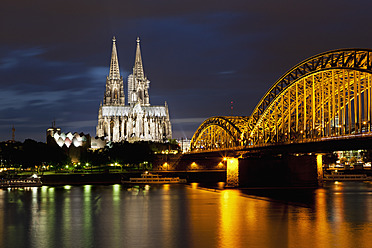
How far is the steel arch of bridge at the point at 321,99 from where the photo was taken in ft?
207

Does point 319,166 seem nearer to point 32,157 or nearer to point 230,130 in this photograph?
point 230,130

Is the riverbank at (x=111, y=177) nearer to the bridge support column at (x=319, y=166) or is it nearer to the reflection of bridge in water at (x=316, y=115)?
the reflection of bridge in water at (x=316, y=115)

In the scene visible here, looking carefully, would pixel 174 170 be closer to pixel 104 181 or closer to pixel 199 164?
pixel 199 164

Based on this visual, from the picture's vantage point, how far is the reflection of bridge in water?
62.6 meters

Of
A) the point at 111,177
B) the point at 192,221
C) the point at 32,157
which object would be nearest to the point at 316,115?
the point at 192,221

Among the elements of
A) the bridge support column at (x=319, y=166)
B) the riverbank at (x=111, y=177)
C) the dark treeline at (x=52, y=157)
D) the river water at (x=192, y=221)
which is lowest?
the river water at (x=192, y=221)

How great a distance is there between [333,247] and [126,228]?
60.5ft

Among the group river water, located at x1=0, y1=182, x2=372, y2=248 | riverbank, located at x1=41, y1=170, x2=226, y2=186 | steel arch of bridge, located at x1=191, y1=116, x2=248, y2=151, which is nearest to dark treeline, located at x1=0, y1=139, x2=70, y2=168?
riverbank, located at x1=41, y1=170, x2=226, y2=186

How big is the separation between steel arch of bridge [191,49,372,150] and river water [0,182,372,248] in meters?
8.13

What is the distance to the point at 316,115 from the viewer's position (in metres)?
82.6

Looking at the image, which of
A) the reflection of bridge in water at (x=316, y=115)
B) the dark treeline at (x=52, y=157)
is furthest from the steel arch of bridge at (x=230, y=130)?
the dark treeline at (x=52, y=157)

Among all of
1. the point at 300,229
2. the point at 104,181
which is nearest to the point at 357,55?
the point at 300,229

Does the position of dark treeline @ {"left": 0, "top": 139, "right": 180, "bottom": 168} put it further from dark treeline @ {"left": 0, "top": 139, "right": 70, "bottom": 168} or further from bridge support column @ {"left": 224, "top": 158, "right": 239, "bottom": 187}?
bridge support column @ {"left": 224, "top": 158, "right": 239, "bottom": 187}

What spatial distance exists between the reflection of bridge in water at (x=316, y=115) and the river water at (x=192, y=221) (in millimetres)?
6914
